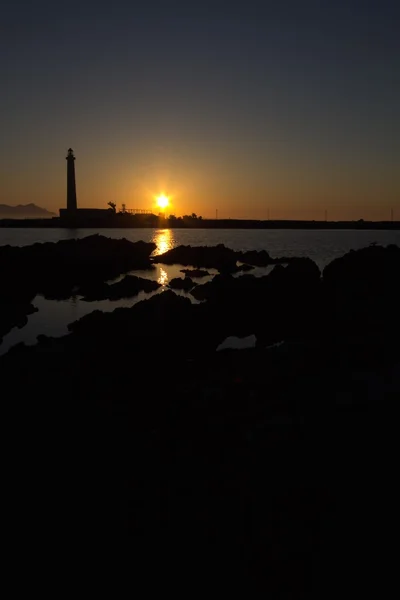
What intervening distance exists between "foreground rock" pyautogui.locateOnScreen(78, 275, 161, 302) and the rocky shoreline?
1446 cm

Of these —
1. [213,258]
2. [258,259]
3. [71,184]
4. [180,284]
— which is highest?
[71,184]

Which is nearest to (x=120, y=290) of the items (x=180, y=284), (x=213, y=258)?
(x=180, y=284)

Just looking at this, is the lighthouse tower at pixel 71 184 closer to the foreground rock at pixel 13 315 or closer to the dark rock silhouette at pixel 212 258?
the dark rock silhouette at pixel 212 258

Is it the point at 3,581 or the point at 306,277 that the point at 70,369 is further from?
the point at 306,277

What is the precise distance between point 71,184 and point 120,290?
305 ft

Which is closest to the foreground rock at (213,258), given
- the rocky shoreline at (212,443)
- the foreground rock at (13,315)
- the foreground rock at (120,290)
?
the foreground rock at (120,290)

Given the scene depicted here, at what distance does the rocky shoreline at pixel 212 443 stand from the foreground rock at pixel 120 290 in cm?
1446

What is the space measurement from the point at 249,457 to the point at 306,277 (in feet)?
57.8

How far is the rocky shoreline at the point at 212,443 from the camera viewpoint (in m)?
5.40

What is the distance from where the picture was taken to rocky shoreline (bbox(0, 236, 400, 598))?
5.40 metres

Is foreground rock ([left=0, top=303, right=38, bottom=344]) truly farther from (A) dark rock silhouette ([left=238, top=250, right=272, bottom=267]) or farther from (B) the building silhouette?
(B) the building silhouette

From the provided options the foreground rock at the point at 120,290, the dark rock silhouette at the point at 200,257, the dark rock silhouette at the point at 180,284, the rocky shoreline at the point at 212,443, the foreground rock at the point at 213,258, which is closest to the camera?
the rocky shoreline at the point at 212,443

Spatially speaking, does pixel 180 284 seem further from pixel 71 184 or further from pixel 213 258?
pixel 71 184

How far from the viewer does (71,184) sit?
116000 millimetres
